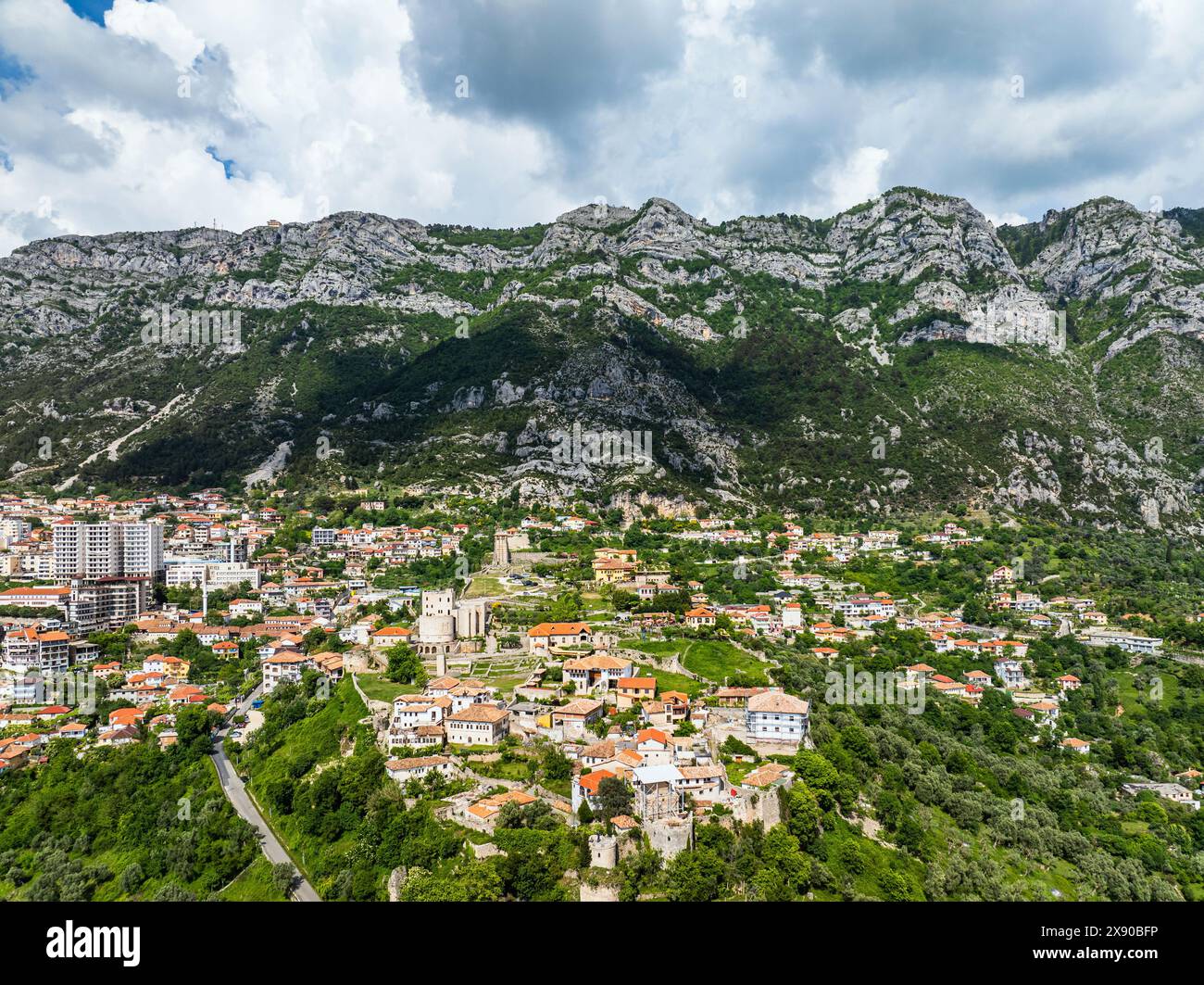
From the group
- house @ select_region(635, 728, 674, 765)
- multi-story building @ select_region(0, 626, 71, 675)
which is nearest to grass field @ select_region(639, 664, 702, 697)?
house @ select_region(635, 728, 674, 765)

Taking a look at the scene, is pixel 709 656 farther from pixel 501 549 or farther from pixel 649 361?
pixel 649 361

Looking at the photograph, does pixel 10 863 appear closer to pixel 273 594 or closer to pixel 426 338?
pixel 273 594

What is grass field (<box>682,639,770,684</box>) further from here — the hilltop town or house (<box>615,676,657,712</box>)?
house (<box>615,676,657,712</box>)

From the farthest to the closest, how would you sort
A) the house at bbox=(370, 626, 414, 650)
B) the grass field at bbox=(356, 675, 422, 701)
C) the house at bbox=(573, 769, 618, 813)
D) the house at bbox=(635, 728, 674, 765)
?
the house at bbox=(370, 626, 414, 650) → the grass field at bbox=(356, 675, 422, 701) → the house at bbox=(635, 728, 674, 765) → the house at bbox=(573, 769, 618, 813)

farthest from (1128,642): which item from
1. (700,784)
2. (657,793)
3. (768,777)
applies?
(657,793)

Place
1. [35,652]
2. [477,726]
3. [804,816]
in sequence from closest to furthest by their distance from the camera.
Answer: [804,816] → [477,726] → [35,652]

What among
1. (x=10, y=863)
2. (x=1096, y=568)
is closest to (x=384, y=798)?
(x=10, y=863)
